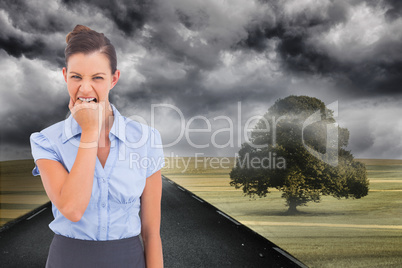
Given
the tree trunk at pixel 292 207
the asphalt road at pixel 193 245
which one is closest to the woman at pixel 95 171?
the asphalt road at pixel 193 245

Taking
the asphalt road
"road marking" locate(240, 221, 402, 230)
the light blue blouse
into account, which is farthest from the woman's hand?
"road marking" locate(240, 221, 402, 230)

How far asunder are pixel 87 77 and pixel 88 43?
8.6 inches

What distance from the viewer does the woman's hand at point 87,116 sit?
5.84ft

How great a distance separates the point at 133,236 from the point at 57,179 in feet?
2.06

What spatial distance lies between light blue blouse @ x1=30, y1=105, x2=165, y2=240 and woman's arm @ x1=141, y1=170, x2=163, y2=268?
0.27 ft

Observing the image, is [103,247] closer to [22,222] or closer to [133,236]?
[133,236]

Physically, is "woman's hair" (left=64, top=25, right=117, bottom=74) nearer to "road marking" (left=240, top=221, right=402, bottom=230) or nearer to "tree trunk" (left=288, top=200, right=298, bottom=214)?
"road marking" (left=240, top=221, right=402, bottom=230)

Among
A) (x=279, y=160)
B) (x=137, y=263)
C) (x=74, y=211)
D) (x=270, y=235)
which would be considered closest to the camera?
(x=74, y=211)

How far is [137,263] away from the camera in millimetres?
2096

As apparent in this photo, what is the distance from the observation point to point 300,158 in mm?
15734

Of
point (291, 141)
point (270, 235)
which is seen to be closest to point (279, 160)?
point (291, 141)

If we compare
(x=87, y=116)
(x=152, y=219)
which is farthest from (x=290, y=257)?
(x=87, y=116)

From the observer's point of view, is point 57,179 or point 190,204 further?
point 190,204

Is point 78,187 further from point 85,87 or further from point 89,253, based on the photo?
point 85,87
